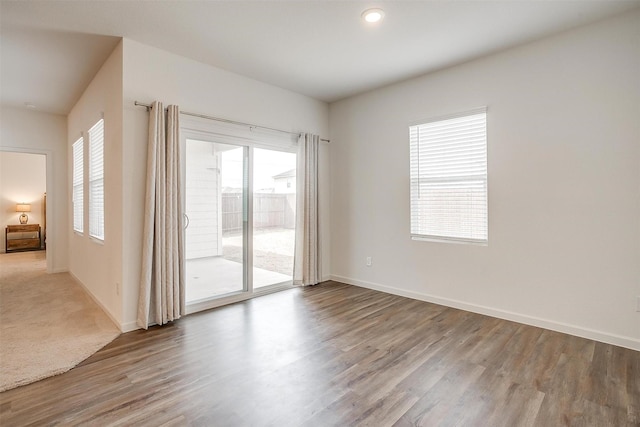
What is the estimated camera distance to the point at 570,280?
10.0 feet

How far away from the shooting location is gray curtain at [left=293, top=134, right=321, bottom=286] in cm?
473

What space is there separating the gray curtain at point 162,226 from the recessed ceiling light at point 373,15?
206 cm

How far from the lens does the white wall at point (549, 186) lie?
2.78 meters

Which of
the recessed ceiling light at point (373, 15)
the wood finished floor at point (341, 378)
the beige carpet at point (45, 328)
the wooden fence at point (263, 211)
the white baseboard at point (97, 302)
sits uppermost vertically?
the recessed ceiling light at point (373, 15)

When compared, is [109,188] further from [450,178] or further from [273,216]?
[450,178]

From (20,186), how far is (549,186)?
11460 mm

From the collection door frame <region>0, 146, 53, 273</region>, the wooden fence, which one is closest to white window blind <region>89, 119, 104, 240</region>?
the wooden fence

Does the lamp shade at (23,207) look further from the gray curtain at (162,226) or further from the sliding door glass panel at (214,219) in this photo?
the gray curtain at (162,226)

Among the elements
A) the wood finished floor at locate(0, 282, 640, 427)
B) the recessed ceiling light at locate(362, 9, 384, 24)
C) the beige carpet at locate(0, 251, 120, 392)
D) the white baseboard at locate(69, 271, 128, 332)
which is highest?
the recessed ceiling light at locate(362, 9, 384, 24)

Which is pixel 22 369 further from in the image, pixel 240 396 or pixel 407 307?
pixel 407 307

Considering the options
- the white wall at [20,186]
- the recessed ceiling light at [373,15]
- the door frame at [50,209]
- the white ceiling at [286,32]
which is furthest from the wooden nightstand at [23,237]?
the recessed ceiling light at [373,15]

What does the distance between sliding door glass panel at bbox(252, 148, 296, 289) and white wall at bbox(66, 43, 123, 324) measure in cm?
156

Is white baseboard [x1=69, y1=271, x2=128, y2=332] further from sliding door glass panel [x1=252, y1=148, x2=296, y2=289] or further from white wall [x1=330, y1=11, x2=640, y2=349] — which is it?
white wall [x1=330, y1=11, x2=640, y2=349]

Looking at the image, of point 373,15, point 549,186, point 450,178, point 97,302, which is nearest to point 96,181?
point 97,302
